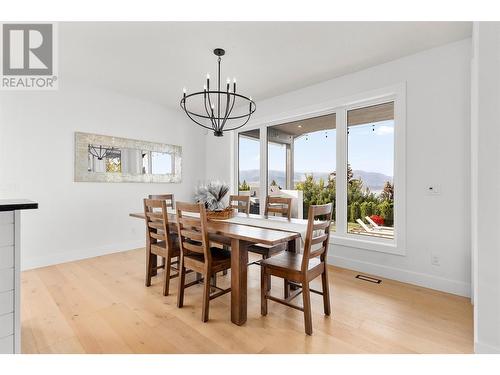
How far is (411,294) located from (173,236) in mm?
2530

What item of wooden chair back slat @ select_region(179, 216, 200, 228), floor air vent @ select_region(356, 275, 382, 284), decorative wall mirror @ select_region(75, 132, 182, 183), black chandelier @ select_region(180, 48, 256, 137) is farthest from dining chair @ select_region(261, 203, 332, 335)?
decorative wall mirror @ select_region(75, 132, 182, 183)

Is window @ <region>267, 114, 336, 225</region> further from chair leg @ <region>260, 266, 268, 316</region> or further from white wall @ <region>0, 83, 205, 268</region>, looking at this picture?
white wall @ <region>0, 83, 205, 268</region>

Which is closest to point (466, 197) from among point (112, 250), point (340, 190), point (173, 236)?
point (340, 190)

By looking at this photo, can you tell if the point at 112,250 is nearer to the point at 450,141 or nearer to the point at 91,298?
the point at 91,298

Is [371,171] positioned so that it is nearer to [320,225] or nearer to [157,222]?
[320,225]

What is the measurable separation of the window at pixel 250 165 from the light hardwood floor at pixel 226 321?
1.98m

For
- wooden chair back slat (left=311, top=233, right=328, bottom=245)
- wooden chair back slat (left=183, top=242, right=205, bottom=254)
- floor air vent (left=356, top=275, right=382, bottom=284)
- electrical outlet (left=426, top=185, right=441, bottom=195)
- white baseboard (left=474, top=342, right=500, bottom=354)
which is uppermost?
electrical outlet (left=426, top=185, right=441, bottom=195)

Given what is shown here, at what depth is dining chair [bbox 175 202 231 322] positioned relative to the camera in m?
2.00

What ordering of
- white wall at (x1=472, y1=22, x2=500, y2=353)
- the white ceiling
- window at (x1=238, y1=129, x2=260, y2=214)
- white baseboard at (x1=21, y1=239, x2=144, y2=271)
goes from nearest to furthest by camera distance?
white wall at (x1=472, y1=22, x2=500, y2=353)
the white ceiling
white baseboard at (x1=21, y1=239, x2=144, y2=271)
window at (x1=238, y1=129, x2=260, y2=214)

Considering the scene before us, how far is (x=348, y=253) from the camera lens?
10.8 ft

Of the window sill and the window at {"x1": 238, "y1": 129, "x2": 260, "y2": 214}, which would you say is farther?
the window at {"x1": 238, "y1": 129, "x2": 260, "y2": 214}

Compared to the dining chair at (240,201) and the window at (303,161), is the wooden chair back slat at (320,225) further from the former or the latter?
the window at (303,161)

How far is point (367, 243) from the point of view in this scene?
3.11 meters

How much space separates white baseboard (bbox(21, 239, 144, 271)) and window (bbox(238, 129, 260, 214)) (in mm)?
2011
